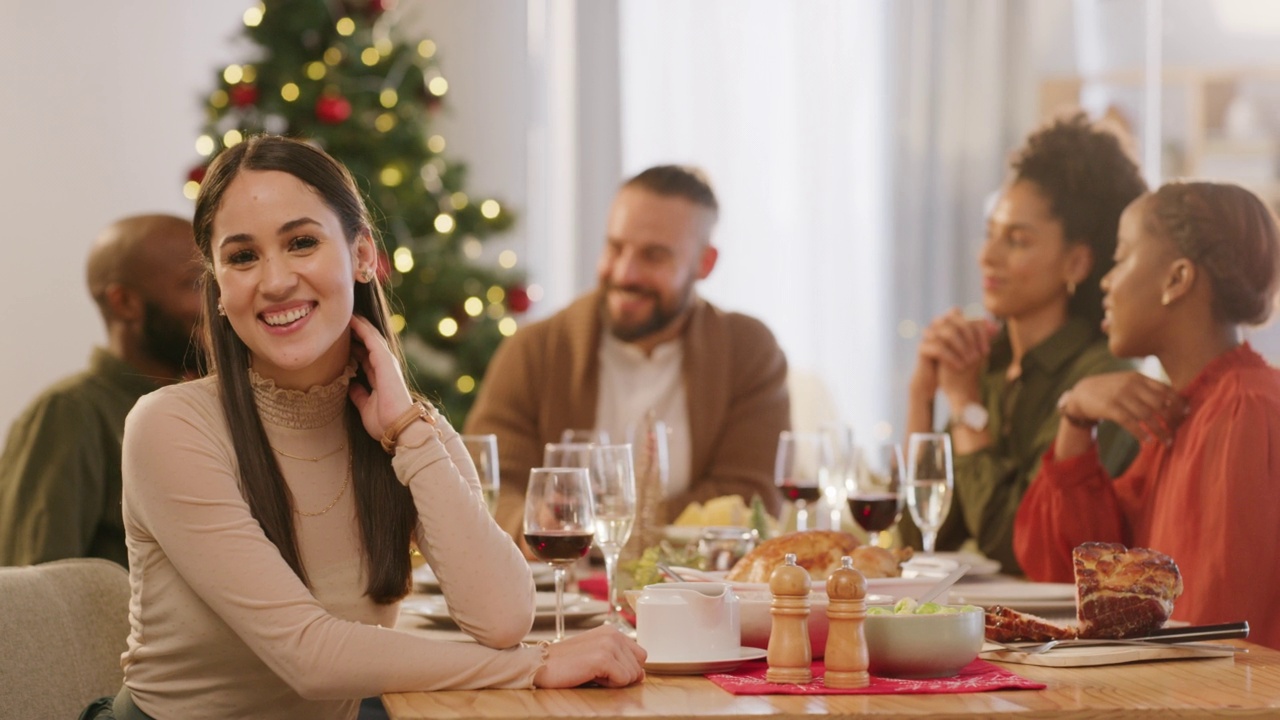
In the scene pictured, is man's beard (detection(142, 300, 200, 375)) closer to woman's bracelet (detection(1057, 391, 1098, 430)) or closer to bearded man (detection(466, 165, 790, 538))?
bearded man (detection(466, 165, 790, 538))

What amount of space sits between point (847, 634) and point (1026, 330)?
1790mm

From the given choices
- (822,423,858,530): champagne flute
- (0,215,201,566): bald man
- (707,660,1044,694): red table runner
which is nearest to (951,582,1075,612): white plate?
(822,423,858,530): champagne flute

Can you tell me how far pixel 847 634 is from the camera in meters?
1.33

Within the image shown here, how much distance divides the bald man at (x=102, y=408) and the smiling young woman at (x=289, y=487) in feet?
2.50

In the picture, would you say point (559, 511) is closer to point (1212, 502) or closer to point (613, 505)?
point (613, 505)

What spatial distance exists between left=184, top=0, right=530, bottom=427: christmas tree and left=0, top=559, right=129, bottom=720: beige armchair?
10.7ft

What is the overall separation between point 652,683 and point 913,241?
4.39 m

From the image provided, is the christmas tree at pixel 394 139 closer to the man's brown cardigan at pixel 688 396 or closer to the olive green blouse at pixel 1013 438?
the man's brown cardigan at pixel 688 396

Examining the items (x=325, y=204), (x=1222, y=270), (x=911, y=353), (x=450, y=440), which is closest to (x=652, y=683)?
(x=450, y=440)

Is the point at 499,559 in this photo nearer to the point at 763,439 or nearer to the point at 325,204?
the point at 325,204

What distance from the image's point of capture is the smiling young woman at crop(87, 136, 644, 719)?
1.53 m

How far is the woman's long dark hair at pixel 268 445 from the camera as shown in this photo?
5.43 ft

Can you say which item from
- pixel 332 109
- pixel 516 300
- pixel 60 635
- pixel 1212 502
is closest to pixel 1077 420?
pixel 1212 502

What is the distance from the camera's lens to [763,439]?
3541 mm
